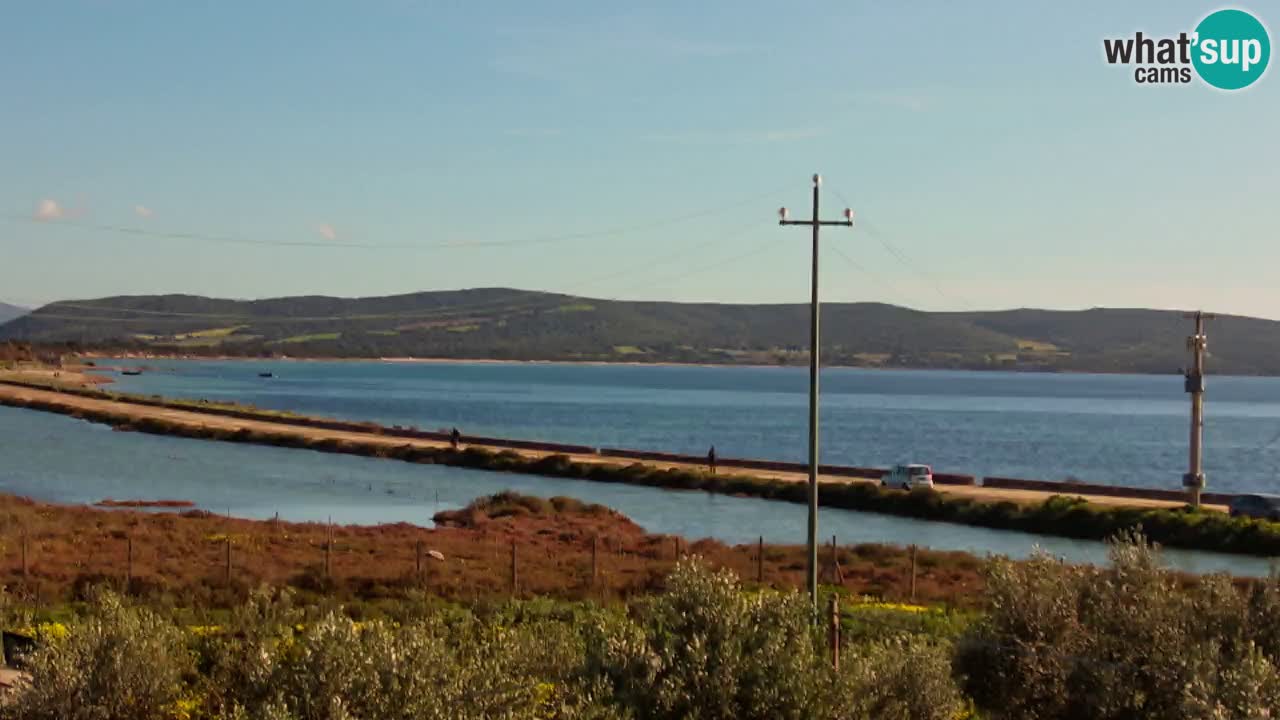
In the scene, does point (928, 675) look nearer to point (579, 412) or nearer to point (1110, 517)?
point (1110, 517)

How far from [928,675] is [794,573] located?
27.2m

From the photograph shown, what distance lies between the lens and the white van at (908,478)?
2805 inches

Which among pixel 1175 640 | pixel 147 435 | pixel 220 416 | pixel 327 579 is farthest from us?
pixel 220 416

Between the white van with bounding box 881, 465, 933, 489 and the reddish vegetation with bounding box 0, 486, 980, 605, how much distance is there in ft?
64.2

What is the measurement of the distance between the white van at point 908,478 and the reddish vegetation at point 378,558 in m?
19.6

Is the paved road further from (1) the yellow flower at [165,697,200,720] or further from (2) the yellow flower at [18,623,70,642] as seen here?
(1) the yellow flower at [165,697,200,720]

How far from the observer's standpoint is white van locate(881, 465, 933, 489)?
234ft

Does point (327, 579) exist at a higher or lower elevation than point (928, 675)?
lower

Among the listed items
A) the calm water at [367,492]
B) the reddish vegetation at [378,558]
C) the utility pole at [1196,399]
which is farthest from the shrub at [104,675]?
the utility pole at [1196,399]

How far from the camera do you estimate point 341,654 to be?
13391 mm

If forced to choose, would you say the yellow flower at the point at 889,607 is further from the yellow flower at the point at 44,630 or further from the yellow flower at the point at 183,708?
the yellow flower at the point at 183,708

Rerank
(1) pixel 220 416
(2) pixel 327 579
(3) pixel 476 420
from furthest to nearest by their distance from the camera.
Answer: (3) pixel 476 420 → (1) pixel 220 416 → (2) pixel 327 579

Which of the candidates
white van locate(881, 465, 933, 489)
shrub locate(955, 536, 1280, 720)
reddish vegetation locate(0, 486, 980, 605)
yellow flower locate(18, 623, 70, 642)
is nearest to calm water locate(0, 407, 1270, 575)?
white van locate(881, 465, 933, 489)

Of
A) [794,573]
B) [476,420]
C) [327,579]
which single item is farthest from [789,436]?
[327,579]
